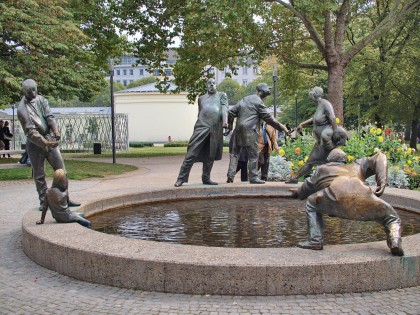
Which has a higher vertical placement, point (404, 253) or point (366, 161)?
point (366, 161)

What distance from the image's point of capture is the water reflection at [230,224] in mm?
6219

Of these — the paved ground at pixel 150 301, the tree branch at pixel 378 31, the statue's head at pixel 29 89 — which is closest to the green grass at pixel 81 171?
the statue's head at pixel 29 89

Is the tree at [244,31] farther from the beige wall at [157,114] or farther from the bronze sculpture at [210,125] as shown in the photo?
the beige wall at [157,114]

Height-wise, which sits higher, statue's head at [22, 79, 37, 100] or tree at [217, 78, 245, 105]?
tree at [217, 78, 245, 105]

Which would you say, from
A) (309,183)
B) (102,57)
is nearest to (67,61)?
(102,57)

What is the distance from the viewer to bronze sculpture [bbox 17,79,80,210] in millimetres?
7016

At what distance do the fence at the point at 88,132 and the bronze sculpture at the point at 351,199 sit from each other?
97.3 feet

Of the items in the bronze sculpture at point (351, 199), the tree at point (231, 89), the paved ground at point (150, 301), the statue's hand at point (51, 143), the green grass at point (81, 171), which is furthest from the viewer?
the tree at point (231, 89)

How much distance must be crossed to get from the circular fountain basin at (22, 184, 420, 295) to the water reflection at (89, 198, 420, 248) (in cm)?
109

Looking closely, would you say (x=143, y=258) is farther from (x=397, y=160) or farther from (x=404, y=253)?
(x=397, y=160)

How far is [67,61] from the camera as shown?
20.0 metres

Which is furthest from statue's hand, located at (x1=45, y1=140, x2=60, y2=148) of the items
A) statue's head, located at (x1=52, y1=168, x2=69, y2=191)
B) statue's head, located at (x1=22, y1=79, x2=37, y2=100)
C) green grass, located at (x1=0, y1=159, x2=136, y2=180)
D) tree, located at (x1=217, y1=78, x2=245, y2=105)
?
tree, located at (x1=217, y1=78, x2=245, y2=105)

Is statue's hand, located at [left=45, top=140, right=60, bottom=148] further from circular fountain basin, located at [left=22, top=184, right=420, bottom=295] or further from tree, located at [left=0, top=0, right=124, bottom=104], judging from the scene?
tree, located at [left=0, top=0, right=124, bottom=104]

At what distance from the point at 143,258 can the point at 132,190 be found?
4.74 meters
